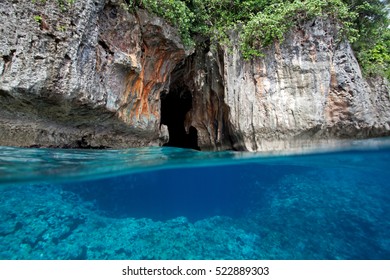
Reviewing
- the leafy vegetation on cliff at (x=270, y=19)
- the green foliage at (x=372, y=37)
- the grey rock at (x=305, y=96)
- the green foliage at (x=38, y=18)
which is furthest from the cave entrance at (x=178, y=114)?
the green foliage at (x=372, y=37)

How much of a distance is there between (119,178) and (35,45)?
6.76m

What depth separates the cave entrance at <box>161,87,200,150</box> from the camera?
15.8m

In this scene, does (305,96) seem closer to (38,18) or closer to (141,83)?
(141,83)

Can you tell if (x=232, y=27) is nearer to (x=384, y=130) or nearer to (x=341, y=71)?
(x=341, y=71)

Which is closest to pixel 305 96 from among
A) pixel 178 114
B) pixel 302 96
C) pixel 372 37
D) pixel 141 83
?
pixel 302 96

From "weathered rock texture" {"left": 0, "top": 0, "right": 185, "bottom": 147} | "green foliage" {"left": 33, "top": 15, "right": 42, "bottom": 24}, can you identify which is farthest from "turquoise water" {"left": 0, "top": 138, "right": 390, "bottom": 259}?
"green foliage" {"left": 33, "top": 15, "right": 42, "bottom": 24}

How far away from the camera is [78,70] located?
6.41m

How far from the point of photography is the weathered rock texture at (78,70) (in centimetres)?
583

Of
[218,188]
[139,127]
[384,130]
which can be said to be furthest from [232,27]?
[218,188]

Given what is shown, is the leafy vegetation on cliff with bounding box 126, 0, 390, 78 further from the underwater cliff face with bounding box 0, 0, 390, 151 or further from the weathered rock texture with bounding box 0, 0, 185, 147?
the weathered rock texture with bounding box 0, 0, 185, 147

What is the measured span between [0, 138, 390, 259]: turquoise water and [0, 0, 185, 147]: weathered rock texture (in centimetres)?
88

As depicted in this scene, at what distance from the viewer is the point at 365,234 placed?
7.16 meters

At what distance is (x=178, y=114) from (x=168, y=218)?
10.9 meters

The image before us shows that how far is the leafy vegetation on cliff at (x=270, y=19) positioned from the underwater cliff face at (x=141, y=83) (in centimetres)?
42
